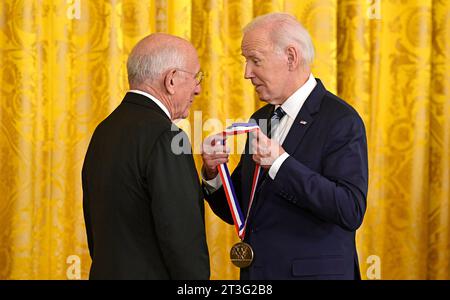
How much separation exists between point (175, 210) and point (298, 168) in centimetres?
39

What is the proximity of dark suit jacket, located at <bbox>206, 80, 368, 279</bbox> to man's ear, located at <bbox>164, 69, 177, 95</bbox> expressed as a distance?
40 centimetres

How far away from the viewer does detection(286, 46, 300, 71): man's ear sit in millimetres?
2297

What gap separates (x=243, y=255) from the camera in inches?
87.9

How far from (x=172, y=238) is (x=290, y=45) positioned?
778mm

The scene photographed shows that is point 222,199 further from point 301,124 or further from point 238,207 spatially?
point 301,124

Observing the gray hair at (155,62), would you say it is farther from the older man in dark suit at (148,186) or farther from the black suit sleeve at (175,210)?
the black suit sleeve at (175,210)

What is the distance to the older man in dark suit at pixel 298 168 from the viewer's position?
209cm

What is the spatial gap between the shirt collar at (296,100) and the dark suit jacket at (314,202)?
4 centimetres

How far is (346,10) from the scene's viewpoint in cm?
351

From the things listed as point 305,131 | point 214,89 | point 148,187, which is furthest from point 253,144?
point 214,89

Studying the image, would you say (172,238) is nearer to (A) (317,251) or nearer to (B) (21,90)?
(A) (317,251)
